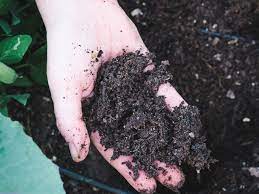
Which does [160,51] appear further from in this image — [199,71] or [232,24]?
[232,24]

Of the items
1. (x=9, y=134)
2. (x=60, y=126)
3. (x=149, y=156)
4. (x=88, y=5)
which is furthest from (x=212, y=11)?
(x=9, y=134)

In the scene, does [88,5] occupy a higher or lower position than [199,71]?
higher

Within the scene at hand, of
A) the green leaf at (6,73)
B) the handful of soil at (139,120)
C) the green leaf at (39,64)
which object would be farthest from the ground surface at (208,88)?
the green leaf at (6,73)

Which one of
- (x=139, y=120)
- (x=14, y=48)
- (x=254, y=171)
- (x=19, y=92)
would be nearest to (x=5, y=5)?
(x=14, y=48)

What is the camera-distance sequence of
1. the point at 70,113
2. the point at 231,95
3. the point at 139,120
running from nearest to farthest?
the point at 70,113 < the point at 139,120 < the point at 231,95

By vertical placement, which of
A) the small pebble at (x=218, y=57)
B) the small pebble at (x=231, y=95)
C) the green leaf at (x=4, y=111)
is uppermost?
the green leaf at (x=4, y=111)

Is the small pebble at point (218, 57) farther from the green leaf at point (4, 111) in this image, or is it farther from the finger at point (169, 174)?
the green leaf at point (4, 111)

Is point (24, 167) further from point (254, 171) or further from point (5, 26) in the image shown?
point (254, 171)
